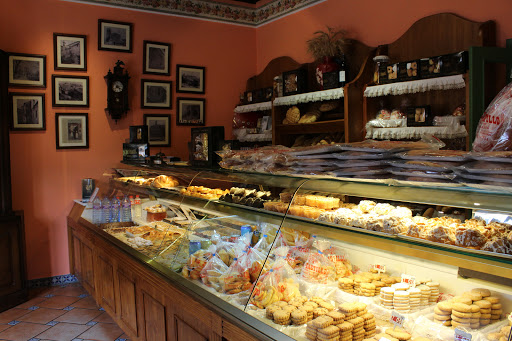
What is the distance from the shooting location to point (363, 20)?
4.99 meters

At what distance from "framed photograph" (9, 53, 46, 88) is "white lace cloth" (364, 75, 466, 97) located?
392 cm

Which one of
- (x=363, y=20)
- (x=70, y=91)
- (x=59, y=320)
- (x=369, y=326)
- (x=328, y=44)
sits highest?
(x=363, y=20)

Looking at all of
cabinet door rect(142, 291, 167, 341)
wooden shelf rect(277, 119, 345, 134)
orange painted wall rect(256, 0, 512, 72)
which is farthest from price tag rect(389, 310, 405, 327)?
wooden shelf rect(277, 119, 345, 134)

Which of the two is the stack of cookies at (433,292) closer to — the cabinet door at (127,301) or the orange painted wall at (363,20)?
the cabinet door at (127,301)

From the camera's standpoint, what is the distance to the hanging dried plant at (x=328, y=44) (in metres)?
5.02

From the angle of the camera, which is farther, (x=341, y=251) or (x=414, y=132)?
(x=414, y=132)

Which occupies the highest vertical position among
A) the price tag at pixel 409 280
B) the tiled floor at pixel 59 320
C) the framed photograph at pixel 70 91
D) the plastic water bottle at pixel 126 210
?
the framed photograph at pixel 70 91

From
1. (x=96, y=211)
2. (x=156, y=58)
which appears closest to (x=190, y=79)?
(x=156, y=58)

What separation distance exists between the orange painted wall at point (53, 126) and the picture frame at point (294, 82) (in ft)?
5.58

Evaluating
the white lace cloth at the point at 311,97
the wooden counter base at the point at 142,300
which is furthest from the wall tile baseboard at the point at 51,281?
the white lace cloth at the point at 311,97

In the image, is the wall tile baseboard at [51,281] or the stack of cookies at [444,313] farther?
the wall tile baseboard at [51,281]

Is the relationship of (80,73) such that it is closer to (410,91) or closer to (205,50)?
(205,50)

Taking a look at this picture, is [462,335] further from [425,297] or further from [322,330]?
[322,330]

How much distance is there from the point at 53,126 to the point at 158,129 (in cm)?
136
